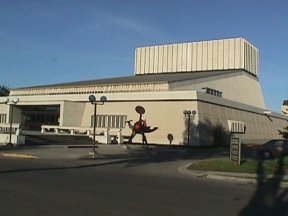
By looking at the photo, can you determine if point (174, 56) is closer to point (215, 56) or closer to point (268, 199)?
point (215, 56)

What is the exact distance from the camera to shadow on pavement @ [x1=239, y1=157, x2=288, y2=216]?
1063 centimetres

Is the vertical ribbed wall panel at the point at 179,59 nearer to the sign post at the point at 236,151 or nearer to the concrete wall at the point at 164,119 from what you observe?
the concrete wall at the point at 164,119

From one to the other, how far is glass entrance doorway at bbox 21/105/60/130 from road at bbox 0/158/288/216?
4198 centimetres

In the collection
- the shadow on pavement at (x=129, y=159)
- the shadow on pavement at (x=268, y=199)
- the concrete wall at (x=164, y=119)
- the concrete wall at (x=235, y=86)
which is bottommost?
the shadow on pavement at (x=268, y=199)

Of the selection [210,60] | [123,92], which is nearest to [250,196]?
[123,92]

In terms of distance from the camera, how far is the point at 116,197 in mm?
12070

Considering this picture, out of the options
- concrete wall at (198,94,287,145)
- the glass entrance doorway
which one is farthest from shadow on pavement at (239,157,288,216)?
the glass entrance doorway

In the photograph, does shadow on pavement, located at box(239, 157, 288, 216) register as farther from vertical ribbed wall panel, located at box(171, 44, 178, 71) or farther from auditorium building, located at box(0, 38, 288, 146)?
vertical ribbed wall panel, located at box(171, 44, 178, 71)

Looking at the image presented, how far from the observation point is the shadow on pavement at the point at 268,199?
10.6 m

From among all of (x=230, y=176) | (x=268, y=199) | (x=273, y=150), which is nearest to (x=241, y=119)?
(x=273, y=150)

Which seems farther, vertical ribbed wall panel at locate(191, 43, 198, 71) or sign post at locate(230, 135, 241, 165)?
vertical ribbed wall panel at locate(191, 43, 198, 71)

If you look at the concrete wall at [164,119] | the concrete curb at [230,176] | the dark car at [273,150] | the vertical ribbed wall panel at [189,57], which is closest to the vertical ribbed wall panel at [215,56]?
the vertical ribbed wall panel at [189,57]

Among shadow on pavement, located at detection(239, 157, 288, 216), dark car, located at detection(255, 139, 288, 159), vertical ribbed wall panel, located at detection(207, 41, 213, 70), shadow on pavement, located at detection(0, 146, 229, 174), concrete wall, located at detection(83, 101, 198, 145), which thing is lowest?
shadow on pavement, located at detection(239, 157, 288, 216)

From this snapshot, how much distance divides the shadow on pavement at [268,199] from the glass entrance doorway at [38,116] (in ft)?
136
